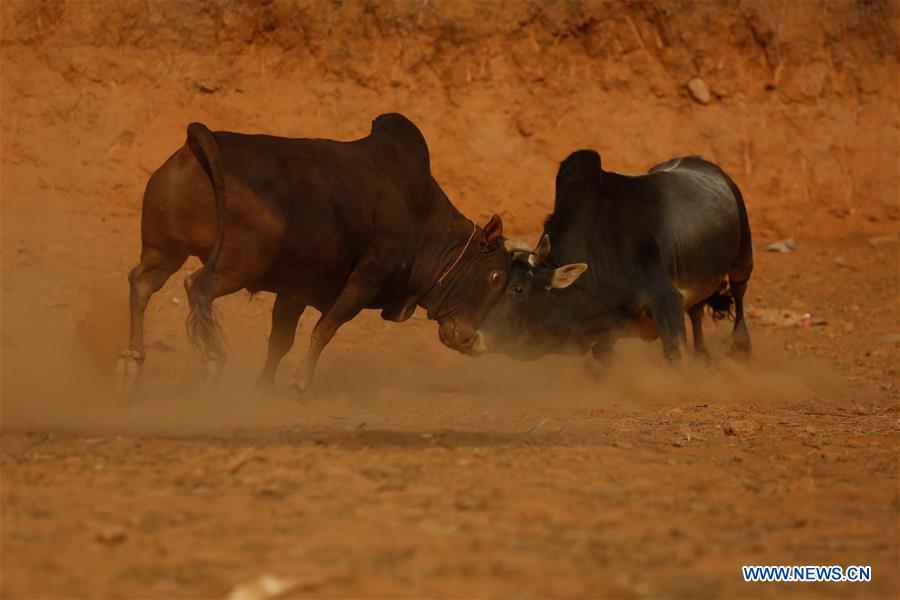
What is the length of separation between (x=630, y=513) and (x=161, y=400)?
12.9 ft

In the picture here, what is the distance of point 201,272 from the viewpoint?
758 cm

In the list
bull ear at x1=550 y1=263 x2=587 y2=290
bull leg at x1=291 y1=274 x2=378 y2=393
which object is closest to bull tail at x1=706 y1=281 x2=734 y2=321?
bull ear at x1=550 y1=263 x2=587 y2=290

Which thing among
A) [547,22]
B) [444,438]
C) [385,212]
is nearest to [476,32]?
[547,22]

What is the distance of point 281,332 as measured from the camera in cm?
916

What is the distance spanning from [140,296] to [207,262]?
Result: 70cm

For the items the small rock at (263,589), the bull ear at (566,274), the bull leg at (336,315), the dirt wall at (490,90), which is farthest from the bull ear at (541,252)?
the small rock at (263,589)

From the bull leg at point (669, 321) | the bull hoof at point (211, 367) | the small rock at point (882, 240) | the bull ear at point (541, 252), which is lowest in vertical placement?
the bull hoof at point (211, 367)

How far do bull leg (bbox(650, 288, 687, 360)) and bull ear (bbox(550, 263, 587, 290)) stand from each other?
626 mm

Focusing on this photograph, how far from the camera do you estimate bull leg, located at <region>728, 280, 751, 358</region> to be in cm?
1128

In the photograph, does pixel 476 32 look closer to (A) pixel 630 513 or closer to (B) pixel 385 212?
(B) pixel 385 212

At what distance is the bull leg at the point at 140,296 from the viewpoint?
791 cm

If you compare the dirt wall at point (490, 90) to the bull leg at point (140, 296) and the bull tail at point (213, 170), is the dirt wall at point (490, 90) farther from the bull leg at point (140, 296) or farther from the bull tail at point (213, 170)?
the bull tail at point (213, 170)

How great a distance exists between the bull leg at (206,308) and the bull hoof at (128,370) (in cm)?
46

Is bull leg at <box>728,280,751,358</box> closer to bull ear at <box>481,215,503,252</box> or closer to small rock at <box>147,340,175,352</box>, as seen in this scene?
bull ear at <box>481,215,503,252</box>
